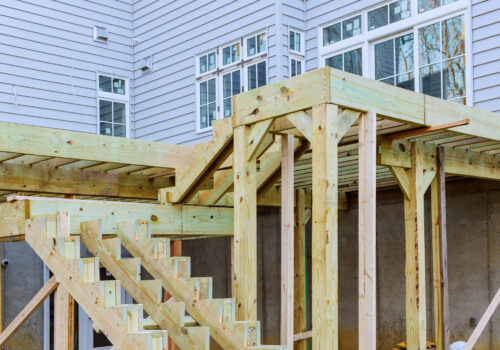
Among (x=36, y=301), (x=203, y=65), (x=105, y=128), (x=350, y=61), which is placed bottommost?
(x=36, y=301)

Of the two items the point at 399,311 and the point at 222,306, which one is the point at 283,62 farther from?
the point at 222,306

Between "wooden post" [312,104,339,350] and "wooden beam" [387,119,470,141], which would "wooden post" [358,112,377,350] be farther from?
"wooden beam" [387,119,470,141]

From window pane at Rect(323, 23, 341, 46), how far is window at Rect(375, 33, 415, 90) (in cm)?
72

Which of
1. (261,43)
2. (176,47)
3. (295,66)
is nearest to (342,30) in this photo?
(295,66)

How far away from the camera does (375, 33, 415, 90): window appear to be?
9023 mm

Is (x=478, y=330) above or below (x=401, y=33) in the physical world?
below

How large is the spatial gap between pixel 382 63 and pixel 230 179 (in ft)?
10.8

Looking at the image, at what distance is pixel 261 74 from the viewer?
10.5m

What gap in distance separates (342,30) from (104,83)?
4864 mm

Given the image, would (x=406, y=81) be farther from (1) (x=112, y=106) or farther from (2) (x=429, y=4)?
(1) (x=112, y=106)

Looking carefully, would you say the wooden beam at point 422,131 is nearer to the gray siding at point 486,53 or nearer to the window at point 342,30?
the gray siding at point 486,53

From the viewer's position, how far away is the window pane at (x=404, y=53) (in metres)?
9.02

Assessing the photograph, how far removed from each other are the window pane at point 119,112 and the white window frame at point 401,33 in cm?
445

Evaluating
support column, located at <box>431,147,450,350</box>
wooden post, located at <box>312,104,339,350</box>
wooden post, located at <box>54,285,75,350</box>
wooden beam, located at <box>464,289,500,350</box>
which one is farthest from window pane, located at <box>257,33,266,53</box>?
wooden post, located at <box>312,104,339,350</box>
